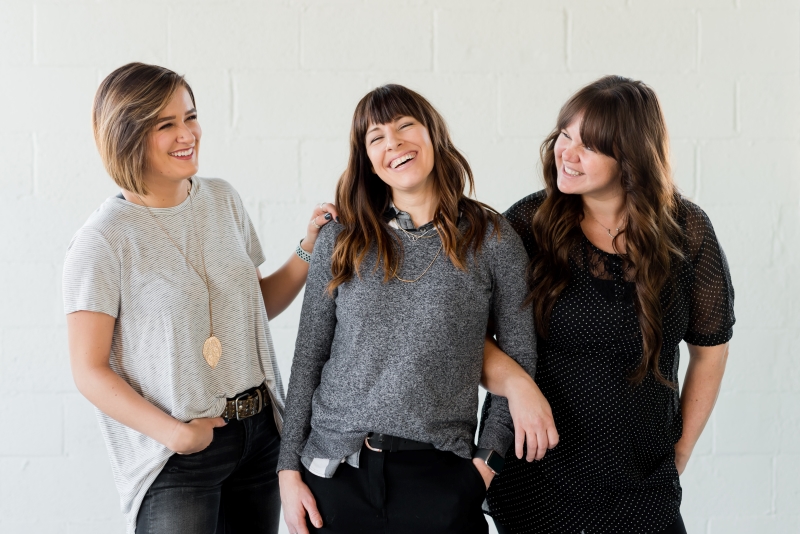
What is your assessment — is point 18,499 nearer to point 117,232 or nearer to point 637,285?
point 117,232

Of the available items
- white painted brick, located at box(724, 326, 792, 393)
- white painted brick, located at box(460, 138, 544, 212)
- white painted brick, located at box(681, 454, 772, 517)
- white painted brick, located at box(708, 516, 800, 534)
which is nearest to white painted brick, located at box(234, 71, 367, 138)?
white painted brick, located at box(460, 138, 544, 212)

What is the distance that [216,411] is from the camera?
1447 millimetres

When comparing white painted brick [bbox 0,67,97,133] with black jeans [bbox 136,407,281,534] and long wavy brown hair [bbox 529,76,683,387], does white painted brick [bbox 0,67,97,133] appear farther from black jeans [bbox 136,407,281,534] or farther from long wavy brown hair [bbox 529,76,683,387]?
long wavy brown hair [bbox 529,76,683,387]

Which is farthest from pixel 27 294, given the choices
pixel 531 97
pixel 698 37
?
pixel 698 37

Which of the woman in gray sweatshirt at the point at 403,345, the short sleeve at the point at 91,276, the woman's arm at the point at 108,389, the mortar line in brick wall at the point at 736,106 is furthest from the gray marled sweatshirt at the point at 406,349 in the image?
the mortar line in brick wall at the point at 736,106

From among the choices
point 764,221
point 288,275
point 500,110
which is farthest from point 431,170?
point 764,221

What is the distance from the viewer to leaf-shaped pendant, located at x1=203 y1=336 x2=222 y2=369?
1456 millimetres

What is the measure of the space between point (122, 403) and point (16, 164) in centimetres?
118

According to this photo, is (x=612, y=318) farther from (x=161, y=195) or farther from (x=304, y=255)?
(x=161, y=195)

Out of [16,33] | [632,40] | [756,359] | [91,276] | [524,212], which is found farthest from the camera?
[756,359]

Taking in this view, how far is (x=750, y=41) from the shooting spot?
A: 7.49 feet

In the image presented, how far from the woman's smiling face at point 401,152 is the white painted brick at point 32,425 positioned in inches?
55.3

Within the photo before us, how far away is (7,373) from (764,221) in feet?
7.70

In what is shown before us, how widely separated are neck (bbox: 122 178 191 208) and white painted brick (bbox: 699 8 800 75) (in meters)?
1.62
